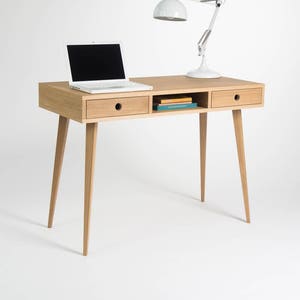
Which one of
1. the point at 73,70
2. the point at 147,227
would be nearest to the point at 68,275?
the point at 147,227

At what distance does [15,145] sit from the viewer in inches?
223

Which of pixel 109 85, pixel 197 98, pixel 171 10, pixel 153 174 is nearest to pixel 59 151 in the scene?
pixel 109 85

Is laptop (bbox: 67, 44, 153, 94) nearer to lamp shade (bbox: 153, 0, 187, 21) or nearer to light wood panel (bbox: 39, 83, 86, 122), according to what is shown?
light wood panel (bbox: 39, 83, 86, 122)

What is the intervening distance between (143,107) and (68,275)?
1.01 m

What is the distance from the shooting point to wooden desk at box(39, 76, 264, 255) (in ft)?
11.5

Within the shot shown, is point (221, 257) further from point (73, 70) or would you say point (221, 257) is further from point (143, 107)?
point (73, 70)

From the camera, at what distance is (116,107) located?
11.8 ft

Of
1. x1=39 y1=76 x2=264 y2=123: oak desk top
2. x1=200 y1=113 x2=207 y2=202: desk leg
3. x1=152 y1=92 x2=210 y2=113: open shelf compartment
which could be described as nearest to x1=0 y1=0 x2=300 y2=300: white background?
x1=200 y1=113 x2=207 y2=202: desk leg

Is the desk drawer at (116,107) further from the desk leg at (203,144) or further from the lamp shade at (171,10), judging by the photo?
the desk leg at (203,144)

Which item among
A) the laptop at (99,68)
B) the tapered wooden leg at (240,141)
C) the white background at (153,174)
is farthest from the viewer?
the tapered wooden leg at (240,141)

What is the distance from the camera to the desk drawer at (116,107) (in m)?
3.47

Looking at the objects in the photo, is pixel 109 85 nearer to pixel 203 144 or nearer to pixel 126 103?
pixel 126 103

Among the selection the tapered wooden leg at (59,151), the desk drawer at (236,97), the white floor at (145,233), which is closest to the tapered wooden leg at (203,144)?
the white floor at (145,233)

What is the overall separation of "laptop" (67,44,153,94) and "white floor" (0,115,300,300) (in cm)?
93
